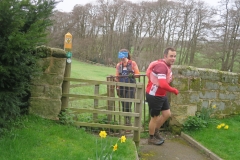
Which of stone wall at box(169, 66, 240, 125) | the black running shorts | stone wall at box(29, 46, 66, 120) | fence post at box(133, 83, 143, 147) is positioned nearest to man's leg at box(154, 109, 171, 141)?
the black running shorts

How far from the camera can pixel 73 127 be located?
4301mm

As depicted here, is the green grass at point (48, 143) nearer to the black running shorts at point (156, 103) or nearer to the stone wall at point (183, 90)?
the stone wall at point (183, 90)

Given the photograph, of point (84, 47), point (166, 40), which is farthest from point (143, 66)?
point (84, 47)

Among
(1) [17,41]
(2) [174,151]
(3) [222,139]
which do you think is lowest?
(2) [174,151]

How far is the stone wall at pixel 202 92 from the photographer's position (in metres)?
5.84

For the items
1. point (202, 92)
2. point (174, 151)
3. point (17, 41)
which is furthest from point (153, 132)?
point (17, 41)

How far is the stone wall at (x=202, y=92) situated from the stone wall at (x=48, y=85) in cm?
279

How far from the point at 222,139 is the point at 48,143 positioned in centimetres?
361

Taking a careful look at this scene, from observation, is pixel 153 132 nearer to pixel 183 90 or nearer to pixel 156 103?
pixel 156 103

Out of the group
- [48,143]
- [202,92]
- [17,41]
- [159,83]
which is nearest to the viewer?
[17,41]

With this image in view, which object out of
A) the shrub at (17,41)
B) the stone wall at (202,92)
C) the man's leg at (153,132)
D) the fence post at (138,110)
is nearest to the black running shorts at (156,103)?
the man's leg at (153,132)

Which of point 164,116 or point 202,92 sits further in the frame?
point 202,92

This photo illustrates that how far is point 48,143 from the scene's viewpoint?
3.53m

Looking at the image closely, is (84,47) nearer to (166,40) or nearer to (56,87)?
(166,40)
